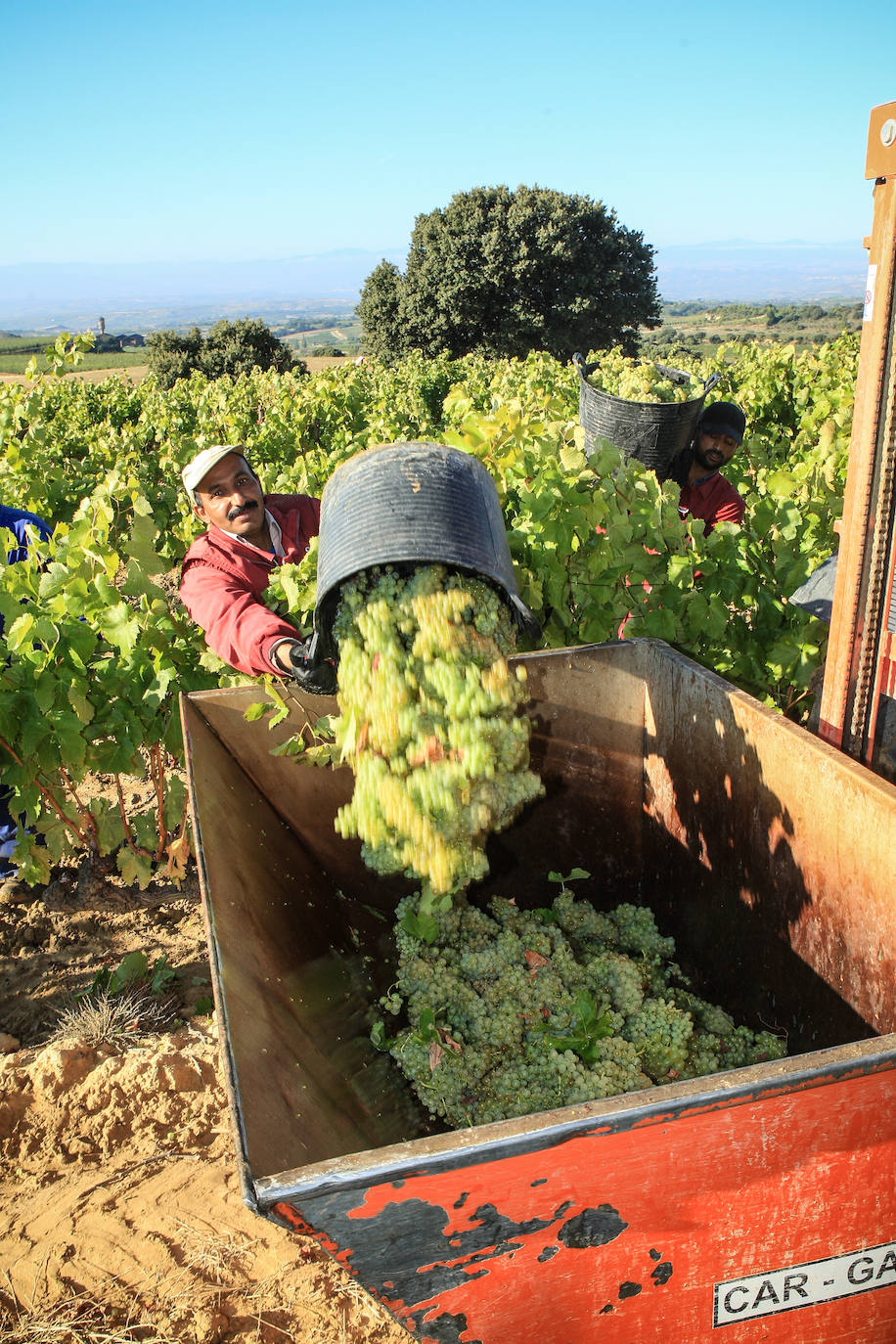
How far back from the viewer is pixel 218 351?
122 feet

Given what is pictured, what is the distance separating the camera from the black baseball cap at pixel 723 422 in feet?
15.2

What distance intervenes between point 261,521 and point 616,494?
1444 millimetres

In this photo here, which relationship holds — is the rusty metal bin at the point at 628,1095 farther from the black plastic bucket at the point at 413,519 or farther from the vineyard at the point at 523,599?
the black plastic bucket at the point at 413,519

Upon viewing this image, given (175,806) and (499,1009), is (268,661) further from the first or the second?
(175,806)

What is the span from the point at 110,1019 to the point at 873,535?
318 centimetres

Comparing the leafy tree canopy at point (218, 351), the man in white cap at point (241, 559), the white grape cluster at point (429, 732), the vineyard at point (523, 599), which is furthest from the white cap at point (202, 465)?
the leafy tree canopy at point (218, 351)

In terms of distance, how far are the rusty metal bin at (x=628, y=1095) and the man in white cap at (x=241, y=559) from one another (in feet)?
0.86

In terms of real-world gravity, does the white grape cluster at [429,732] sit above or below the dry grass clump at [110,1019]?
above

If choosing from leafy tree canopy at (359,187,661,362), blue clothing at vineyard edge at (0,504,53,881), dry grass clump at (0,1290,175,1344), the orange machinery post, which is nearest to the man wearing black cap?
the orange machinery post

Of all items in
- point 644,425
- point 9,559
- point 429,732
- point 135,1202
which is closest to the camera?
Result: point 429,732

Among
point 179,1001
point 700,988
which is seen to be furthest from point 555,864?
point 179,1001

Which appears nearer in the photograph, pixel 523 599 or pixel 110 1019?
pixel 523 599

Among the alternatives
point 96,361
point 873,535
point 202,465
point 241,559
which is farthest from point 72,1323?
point 96,361

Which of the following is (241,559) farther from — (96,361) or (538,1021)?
(96,361)
